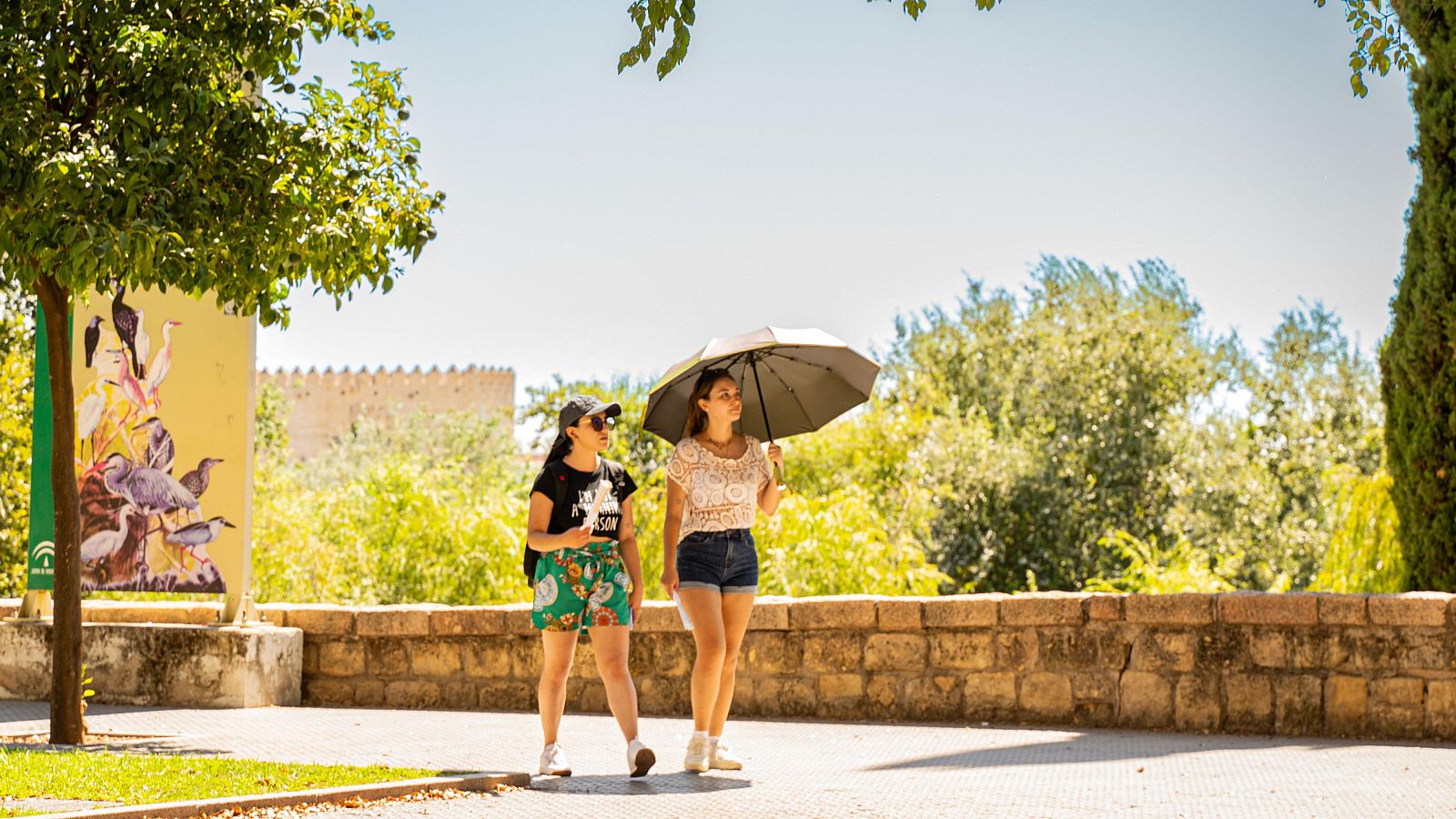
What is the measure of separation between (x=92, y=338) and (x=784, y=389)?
5831 mm

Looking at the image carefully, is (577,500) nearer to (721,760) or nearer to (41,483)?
(721,760)

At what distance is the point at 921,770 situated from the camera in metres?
6.84

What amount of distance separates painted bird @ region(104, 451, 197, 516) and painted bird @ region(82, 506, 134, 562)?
0.13 meters

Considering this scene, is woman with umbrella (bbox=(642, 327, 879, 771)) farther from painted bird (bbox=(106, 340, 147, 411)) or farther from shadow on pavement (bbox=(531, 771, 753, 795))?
painted bird (bbox=(106, 340, 147, 411))

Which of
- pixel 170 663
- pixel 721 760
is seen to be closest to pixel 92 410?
pixel 170 663

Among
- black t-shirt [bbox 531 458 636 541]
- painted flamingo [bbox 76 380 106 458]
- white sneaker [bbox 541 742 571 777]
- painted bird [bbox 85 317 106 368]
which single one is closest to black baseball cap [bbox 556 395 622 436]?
black t-shirt [bbox 531 458 636 541]

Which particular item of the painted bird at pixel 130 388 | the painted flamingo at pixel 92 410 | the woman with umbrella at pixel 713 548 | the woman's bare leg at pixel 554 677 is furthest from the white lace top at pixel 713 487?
the painted flamingo at pixel 92 410

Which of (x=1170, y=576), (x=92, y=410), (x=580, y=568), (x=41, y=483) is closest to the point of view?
(x=580, y=568)

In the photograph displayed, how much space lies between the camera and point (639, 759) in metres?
6.50

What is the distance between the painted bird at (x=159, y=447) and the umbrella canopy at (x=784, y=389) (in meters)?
4.78

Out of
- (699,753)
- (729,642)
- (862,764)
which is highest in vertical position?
(729,642)

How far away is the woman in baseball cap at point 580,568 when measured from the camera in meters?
6.67

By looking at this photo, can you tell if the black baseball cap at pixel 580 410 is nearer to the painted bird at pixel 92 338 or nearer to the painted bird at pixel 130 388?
the painted bird at pixel 130 388

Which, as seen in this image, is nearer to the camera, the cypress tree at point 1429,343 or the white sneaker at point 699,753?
the white sneaker at point 699,753
